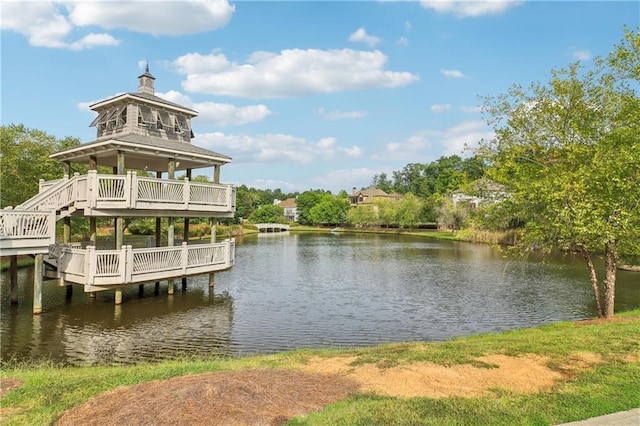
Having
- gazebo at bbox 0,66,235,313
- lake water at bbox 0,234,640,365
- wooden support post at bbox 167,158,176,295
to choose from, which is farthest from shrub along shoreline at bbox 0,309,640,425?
wooden support post at bbox 167,158,176,295

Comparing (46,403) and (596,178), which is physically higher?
(596,178)

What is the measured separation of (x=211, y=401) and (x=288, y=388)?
1241 millimetres

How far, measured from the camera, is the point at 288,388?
20.3ft

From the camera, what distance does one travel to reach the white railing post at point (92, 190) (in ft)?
49.0

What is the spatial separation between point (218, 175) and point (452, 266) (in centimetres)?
1964

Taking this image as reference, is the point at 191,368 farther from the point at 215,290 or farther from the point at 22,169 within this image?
the point at 22,169

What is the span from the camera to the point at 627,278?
2484 cm

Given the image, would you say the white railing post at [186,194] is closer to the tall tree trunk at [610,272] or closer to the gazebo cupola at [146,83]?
the gazebo cupola at [146,83]

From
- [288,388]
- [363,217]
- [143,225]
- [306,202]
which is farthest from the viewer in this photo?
[306,202]

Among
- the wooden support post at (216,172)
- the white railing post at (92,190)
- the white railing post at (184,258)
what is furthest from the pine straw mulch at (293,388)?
the wooden support post at (216,172)

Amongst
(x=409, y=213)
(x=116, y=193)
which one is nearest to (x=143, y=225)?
(x=116, y=193)

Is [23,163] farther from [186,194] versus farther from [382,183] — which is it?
[382,183]

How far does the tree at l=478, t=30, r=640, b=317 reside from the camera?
12.3 m

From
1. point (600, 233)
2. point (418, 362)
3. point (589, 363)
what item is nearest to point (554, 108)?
point (600, 233)
